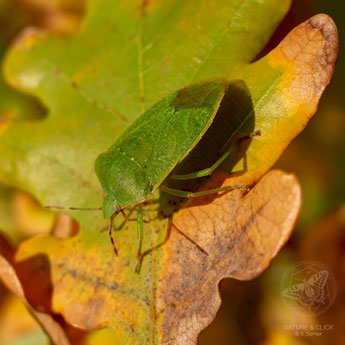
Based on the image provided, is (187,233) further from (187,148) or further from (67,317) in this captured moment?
(67,317)

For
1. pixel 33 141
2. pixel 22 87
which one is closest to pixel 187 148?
pixel 33 141

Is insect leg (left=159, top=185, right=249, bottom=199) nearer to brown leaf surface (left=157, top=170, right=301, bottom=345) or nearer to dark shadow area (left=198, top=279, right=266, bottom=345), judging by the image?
brown leaf surface (left=157, top=170, right=301, bottom=345)

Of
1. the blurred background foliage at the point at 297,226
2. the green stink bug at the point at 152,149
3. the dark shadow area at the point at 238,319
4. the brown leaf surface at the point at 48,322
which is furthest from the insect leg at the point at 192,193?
the dark shadow area at the point at 238,319

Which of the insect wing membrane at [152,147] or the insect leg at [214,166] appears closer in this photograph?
the insect leg at [214,166]

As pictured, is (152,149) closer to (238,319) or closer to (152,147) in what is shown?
(152,147)

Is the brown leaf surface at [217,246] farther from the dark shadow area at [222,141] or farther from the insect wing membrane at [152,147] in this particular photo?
the insect wing membrane at [152,147]

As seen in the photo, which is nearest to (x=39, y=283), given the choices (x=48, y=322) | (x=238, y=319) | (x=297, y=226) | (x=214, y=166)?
(x=48, y=322)

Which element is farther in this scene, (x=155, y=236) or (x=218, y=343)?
(x=218, y=343)
